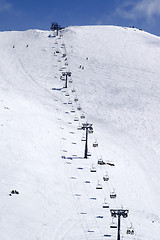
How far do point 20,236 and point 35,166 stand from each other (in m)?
12.3

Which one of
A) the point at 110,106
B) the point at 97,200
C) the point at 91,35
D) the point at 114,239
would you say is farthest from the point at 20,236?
the point at 91,35

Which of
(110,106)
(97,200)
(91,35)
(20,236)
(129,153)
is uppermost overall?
(91,35)

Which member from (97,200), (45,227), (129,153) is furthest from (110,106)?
(45,227)

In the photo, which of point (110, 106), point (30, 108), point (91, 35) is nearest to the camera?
point (30, 108)

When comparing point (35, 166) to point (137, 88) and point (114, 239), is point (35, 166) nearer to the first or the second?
point (114, 239)

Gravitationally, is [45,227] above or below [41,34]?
below

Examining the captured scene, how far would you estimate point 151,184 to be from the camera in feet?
126

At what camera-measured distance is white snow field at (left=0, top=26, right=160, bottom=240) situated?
28062 millimetres

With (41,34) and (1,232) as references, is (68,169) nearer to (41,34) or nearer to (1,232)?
(1,232)

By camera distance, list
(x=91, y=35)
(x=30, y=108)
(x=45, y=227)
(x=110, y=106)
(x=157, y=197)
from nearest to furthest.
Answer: (x=45, y=227), (x=157, y=197), (x=30, y=108), (x=110, y=106), (x=91, y=35)

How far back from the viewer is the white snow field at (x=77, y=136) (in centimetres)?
2806

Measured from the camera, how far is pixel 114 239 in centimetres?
2545

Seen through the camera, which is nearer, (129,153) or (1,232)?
(1,232)

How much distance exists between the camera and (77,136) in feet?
154
